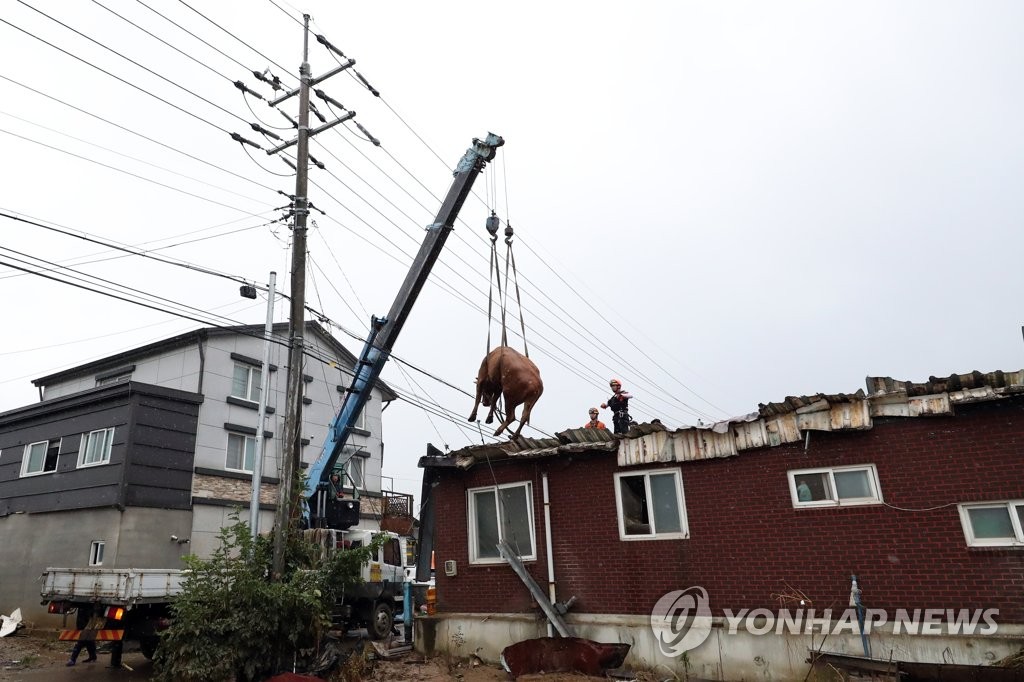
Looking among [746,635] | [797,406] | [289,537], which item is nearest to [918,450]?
[797,406]

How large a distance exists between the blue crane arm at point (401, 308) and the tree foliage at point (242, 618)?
4.24 metres

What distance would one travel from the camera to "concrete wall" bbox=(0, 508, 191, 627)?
18.9 m

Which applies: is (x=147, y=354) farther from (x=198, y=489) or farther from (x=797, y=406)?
(x=797, y=406)

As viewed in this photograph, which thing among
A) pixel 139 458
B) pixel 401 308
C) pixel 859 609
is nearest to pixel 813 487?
pixel 859 609

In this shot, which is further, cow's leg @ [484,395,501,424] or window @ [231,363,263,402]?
window @ [231,363,263,402]

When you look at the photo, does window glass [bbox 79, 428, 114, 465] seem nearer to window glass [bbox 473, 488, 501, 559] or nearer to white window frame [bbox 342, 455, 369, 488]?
white window frame [bbox 342, 455, 369, 488]

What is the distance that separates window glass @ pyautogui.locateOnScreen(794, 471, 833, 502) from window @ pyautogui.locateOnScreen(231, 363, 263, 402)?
20194mm

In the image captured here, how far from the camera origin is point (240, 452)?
23.8 meters

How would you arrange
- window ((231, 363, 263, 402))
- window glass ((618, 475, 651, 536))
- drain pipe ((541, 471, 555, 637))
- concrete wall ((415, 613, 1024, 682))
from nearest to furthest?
concrete wall ((415, 613, 1024, 682))
window glass ((618, 475, 651, 536))
drain pipe ((541, 471, 555, 637))
window ((231, 363, 263, 402))

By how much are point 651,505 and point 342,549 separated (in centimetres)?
539

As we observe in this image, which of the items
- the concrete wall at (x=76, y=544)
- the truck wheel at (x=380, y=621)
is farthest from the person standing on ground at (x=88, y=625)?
the truck wheel at (x=380, y=621)

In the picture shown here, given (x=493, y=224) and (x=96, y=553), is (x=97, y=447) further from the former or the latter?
(x=493, y=224)

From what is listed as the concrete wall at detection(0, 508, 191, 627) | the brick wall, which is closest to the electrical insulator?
the brick wall

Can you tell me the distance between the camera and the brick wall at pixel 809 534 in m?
Answer: 8.63
